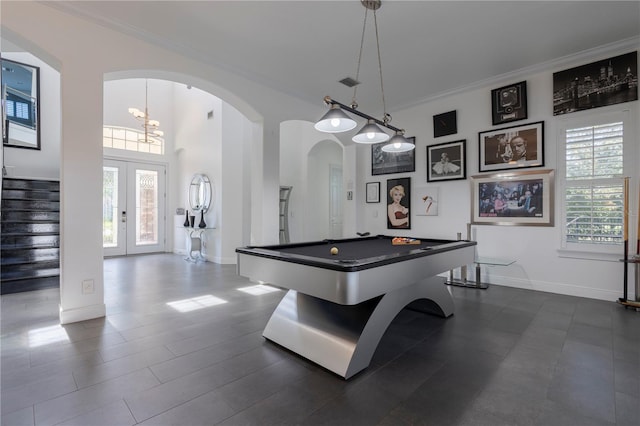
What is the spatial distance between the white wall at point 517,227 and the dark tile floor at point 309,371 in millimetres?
544

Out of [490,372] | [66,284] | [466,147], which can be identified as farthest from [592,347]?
[66,284]

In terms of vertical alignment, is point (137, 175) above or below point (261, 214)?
above

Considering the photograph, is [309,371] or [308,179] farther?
[308,179]

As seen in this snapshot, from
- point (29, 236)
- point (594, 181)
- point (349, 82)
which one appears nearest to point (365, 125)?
point (349, 82)

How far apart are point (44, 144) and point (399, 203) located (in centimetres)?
704

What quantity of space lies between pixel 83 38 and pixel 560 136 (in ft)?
18.7

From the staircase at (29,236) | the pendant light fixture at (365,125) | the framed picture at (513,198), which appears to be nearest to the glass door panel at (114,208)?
the staircase at (29,236)

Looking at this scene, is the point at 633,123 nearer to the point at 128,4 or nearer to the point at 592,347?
the point at 592,347

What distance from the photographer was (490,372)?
2037 millimetres

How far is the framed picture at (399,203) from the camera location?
17.9ft

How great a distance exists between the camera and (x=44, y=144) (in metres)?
5.86

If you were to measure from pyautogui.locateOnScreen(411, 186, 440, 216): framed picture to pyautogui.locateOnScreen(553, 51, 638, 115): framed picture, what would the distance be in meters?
1.94

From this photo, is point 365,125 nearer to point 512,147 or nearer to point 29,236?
point 512,147

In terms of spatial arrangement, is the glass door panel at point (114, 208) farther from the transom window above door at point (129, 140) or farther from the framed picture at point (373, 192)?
the framed picture at point (373, 192)
